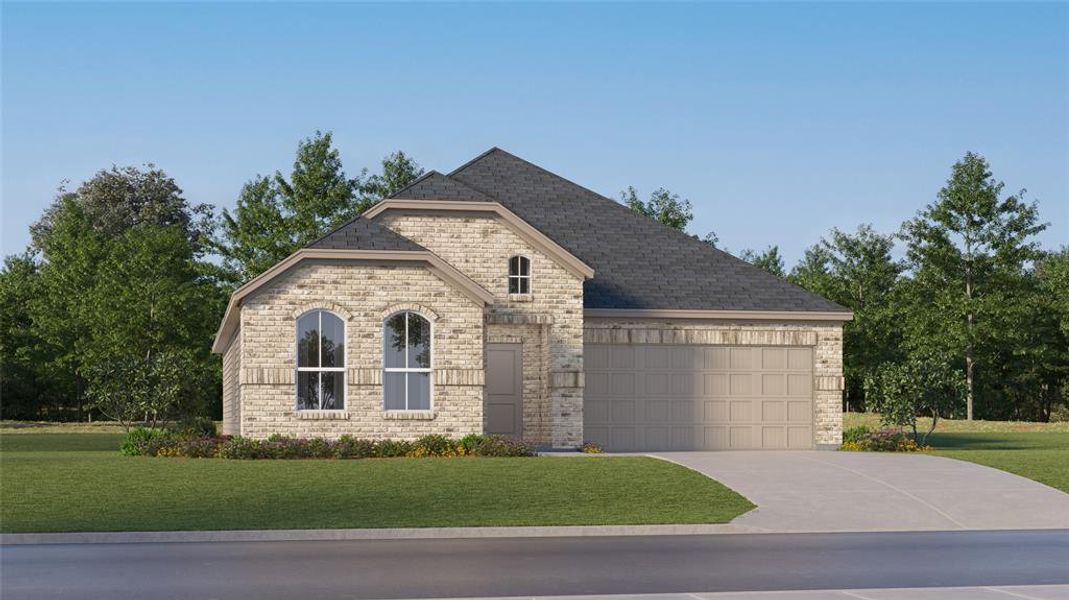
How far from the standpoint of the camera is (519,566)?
1462 cm

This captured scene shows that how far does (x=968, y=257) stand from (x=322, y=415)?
1399 inches

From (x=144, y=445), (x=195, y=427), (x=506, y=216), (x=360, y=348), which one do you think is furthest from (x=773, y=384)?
(x=195, y=427)

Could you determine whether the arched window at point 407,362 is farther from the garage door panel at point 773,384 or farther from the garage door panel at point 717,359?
the garage door panel at point 773,384

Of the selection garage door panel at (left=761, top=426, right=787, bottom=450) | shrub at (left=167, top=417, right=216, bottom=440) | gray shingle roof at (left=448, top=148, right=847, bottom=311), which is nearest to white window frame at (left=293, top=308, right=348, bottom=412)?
gray shingle roof at (left=448, top=148, right=847, bottom=311)

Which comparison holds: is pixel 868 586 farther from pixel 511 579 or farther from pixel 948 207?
pixel 948 207

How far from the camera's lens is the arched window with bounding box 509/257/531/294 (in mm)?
31734

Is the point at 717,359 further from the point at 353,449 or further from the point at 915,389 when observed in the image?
the point at 353,449

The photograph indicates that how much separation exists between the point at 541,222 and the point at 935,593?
2368 centimetres

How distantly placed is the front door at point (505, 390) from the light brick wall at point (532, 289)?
0.71m

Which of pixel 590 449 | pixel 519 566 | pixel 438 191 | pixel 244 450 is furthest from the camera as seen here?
pixel 438 191

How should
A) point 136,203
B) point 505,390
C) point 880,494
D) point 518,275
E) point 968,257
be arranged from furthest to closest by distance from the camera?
point 136,203
point 968,257
point 505,390
point 518,275
point 880,494

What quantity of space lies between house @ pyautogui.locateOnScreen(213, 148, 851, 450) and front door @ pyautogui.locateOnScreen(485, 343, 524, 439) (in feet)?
0.11

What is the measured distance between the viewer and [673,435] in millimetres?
32969

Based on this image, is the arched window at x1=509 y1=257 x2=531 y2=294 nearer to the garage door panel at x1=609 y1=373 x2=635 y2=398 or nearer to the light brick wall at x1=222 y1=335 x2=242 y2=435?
the garage door panel at x1=609 y1=373 x2=635 y2=398
